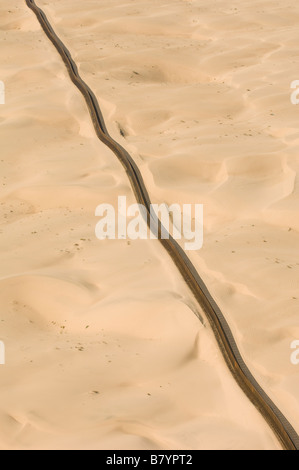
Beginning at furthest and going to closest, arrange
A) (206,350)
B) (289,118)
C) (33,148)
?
1. (289,118)
2. (33,148)
3. (206,350)

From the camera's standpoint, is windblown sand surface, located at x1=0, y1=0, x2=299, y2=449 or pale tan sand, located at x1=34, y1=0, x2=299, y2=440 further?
pale tan sand, located at x1=34, y1=0, x2=299, y2=440

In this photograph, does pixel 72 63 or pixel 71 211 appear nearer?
pixel 71 211

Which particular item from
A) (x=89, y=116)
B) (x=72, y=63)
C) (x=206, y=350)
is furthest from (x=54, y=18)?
(x=206, y=350)

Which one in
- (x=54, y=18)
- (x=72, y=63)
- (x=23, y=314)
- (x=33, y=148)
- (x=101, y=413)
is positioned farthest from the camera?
(x=54, y=18)

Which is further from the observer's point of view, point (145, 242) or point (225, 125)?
point (225, 125)

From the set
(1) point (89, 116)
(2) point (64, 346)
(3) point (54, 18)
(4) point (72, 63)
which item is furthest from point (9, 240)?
(3) point (54, 18)

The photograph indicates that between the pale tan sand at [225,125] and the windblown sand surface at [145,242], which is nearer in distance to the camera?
the windblown sand surface at [145,242]

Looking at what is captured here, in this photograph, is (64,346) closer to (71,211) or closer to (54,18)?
(71,211)
